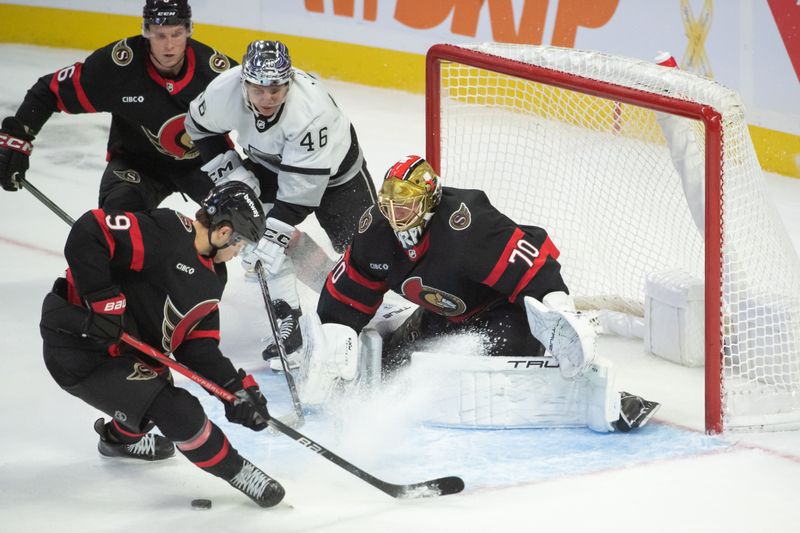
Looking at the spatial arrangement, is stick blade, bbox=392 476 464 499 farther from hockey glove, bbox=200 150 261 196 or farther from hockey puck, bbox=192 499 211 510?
hockey glove, bbox=200 150 261 196

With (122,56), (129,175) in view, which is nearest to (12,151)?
(129,175)

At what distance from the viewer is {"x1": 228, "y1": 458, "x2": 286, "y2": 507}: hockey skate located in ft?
10.0

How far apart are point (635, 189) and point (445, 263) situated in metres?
1.16

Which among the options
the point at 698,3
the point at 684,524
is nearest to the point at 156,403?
the point at 684,524

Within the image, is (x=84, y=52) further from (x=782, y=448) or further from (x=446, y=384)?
(x=782, y=448)

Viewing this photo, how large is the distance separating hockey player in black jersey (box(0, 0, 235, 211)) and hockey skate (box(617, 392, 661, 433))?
5.79 ft

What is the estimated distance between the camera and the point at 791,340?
3.68m

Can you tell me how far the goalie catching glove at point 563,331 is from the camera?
10.9 feet

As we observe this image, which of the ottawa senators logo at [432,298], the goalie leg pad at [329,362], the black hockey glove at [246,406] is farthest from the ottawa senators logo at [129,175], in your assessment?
the black hockey glove at [246,406]

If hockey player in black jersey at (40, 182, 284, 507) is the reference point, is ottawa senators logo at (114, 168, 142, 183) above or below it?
above

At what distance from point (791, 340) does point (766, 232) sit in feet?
1.09

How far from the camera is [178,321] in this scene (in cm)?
313

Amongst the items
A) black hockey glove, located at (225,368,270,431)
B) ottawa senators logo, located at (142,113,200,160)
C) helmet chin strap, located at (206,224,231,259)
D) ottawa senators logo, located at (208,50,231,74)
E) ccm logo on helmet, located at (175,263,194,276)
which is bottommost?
black hockey glove, located at (225,368,270,431)

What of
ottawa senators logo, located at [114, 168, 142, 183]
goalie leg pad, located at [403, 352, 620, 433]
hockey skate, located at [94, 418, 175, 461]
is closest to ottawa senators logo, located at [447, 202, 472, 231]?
goalie leg pad, located at [403, 352, 620, 433]
